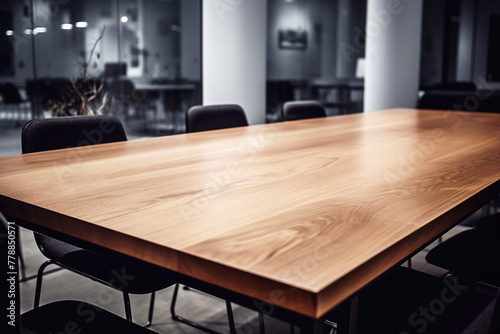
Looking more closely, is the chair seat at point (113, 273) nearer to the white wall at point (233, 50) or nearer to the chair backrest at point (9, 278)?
the chair backrest at point (9, 278)

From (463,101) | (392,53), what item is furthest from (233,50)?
(392,53)

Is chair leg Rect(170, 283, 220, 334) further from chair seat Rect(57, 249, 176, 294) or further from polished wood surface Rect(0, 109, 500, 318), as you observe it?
polished wood surface Rect(0, 109, 500, 318)

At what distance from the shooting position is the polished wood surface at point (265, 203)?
577 mm

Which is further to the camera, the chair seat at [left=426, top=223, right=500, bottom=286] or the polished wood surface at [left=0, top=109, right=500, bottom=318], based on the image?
the chair seat at [left=426, top=223, right=500, bottom=286]

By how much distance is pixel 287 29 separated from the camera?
9508mm

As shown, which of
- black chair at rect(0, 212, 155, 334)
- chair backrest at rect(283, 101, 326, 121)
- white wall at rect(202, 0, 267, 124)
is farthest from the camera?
white wall at rect(202, 0, 267, 124)

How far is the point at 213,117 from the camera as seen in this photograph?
2295 millimetres

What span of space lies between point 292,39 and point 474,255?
8656 millimetres

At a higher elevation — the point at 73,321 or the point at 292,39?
the point at 292,39

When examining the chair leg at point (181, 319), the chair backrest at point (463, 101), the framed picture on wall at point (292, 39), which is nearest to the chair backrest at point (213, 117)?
the chair leg at point (181, 319)

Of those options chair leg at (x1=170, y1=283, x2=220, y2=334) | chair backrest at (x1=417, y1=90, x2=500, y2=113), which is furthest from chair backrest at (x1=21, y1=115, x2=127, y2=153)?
chair backrest at (x1=417, y1=90, x2=500, y2=113)

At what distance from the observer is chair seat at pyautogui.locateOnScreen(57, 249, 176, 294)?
1338 millimetres

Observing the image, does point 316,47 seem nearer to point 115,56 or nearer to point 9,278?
point 115,56

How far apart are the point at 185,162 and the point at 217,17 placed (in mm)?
2802
